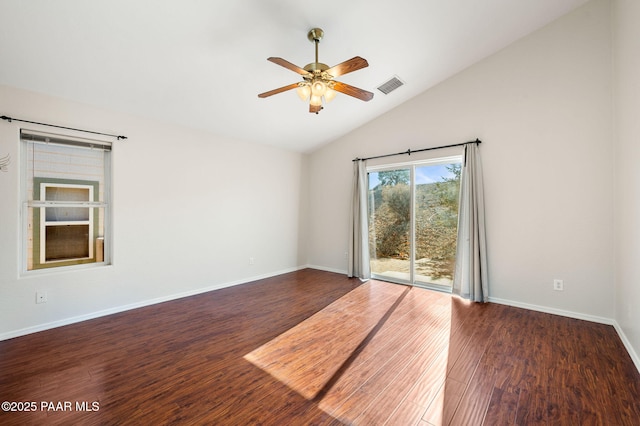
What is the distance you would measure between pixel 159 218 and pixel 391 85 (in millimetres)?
3960

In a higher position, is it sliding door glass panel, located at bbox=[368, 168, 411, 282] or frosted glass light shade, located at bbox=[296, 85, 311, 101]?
frosted glass light shade, located at bbox=[296, 85, 311, 101]

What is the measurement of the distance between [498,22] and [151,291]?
573 cm

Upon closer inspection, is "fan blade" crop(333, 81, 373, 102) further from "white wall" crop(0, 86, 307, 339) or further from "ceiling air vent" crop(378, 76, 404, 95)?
"white wall" crop(0, 86, 307, 339)

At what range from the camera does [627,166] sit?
8.56 feet

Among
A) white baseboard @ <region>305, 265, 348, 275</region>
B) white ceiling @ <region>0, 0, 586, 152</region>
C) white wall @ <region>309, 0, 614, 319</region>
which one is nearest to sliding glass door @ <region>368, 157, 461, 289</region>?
white wall @ <region>309, 0, 614, 319</region>

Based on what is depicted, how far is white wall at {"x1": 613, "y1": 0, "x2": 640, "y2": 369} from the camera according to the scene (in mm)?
2350

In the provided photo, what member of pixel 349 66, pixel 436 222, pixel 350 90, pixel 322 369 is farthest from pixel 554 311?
pixel 349 66

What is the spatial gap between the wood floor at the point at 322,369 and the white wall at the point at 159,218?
0.36 metres

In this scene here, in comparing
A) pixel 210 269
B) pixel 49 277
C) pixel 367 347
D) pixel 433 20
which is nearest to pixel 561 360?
pixel 367 347

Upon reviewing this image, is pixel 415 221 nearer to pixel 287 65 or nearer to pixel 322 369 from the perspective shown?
pixel 322 369

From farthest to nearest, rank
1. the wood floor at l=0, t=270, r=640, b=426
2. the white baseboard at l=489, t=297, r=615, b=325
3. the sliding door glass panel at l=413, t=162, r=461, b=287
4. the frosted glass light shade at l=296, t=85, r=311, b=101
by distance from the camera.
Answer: the sliding door glass panel at l=413, t=162, r=461, b=287 → the white baseboard at l=489, t=297, r=615, b=325 → the frosted glass light shade at l=296, t=85, r=311, b=101 → the wood floor at l=0, t=270, r=640, b=426

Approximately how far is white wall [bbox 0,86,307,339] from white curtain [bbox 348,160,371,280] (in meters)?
1.44

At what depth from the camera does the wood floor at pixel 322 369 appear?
1.72m

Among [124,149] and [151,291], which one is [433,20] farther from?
[151,291]
